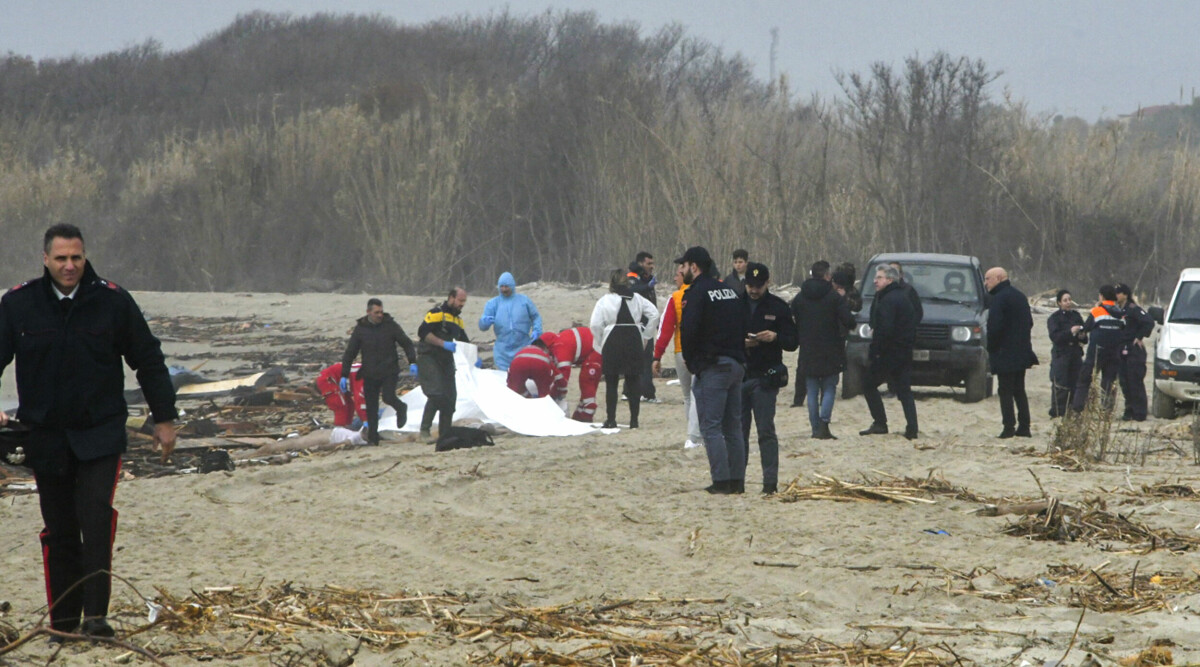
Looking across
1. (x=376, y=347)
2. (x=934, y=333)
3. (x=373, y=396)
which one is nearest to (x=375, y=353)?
(x=376, y=347)

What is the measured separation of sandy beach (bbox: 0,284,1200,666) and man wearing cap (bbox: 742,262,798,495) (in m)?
0.30

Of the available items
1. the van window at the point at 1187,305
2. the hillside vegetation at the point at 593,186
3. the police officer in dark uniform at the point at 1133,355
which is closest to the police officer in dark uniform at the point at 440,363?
the police officer in dark uniform at the point at 1133,355

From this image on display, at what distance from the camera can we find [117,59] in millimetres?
70625

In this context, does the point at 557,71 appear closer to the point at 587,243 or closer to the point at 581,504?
the point at 587,243

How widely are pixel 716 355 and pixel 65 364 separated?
5063mm

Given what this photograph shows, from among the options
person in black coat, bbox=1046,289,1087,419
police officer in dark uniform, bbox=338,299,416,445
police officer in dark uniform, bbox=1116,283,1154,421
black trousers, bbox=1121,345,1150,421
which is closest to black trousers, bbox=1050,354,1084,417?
person in black coat, bbox=1046,289,1087,419

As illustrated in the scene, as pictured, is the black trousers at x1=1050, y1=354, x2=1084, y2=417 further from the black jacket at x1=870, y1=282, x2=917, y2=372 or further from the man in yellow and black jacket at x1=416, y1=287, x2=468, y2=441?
the man in yellow and black jacket at x1=416, y1=287, x2=468, y2=441

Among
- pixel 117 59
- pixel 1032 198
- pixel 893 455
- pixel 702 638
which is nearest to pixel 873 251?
pixel 1032 198

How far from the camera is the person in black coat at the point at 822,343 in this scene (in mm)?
13250

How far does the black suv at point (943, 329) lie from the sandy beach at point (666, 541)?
328 cm

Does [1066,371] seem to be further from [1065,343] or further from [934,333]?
[934,333]

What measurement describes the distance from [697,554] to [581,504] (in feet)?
6.20

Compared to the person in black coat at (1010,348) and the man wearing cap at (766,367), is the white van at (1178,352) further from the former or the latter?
the man wearing cap at (766,367)

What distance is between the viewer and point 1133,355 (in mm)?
15812
